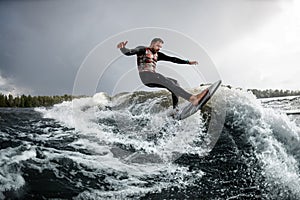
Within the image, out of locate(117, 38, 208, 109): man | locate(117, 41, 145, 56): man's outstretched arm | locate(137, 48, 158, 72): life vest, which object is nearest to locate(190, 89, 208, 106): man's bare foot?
locate(117, 38, 208, 109): man

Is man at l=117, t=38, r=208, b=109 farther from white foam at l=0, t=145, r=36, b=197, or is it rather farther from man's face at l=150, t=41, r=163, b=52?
white foam at l=0, t=145, r=36, b=197

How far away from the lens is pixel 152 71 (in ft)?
9.52

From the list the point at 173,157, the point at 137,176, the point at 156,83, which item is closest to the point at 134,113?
the point at 173,157

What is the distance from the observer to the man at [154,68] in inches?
113

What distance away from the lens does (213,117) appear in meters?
4.82

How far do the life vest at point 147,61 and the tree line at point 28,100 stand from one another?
8.56 ft

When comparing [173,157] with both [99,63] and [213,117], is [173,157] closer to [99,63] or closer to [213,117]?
[213,117]

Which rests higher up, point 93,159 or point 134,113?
point 134,113

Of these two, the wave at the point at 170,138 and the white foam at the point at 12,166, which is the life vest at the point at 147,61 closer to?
the wave at the point at 170,138

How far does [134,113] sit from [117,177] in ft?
4.55

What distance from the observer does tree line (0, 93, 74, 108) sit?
203 inches

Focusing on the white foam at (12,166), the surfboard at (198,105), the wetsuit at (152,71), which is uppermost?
the wetsuit at (152,71)

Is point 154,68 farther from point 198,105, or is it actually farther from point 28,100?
point 28,100

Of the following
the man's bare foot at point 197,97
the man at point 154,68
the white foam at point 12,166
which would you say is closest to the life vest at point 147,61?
the man at point 154,68
